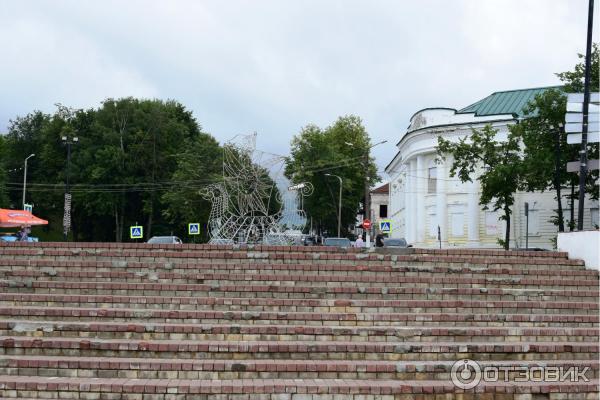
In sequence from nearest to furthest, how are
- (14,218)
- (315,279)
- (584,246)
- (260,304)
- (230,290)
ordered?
(260,304)
(230,290)
(315,279)
(584,246)
(14,218)

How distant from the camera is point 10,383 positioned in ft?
31.7

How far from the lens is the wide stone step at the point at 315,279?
13922 millimetres

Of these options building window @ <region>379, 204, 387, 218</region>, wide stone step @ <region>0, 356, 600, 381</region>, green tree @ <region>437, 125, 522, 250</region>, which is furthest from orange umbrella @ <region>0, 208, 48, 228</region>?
building window @ <region>379, 204, 387, 218</region>

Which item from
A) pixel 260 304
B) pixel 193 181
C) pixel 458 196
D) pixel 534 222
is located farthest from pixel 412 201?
pixel 260 304

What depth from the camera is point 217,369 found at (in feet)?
33.5

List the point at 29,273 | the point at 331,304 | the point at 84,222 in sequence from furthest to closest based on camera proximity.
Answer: the point at 84,222
the point at 29,273
the point at 331,304

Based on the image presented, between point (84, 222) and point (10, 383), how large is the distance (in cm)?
5800

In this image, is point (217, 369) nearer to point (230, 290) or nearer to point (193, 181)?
point (230, 290)

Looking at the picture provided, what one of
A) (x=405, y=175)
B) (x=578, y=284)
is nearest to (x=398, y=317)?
(x=578, y=284)

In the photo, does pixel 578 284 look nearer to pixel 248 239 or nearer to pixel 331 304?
pixel 331 304

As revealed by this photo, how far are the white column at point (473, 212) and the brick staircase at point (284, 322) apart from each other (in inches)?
1518

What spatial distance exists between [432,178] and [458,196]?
3.37 m

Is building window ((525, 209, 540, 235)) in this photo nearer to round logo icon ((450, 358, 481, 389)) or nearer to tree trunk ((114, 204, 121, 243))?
tree trunk ((114, 204, 121, 243))

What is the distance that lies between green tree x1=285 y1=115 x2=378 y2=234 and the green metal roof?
366 inches
